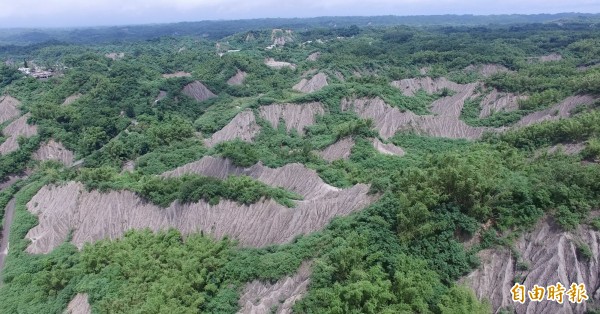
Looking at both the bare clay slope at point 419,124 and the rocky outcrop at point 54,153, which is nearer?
the bare clay slope at point 419,124

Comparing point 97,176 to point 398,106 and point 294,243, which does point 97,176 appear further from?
point 398,106

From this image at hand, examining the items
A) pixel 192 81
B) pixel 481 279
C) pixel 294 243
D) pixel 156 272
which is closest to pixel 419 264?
pixel 481 279

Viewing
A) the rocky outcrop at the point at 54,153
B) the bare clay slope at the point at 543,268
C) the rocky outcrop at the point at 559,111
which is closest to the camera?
the bare clay slope at the point at 543,268

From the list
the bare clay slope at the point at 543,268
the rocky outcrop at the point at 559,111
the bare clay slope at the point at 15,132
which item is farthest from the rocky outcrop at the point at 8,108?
the rocky outcrop at the point at 559,111

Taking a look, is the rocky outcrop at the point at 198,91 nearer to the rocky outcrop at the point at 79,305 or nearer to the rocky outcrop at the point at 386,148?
the rocky outcrop at the point at 386,148

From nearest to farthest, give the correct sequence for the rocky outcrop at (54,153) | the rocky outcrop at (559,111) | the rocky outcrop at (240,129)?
1. the rocky outcrop at (559,111)
2. the rocky outcrop at (54,153)
3. the rocky outcrop at (240,129)

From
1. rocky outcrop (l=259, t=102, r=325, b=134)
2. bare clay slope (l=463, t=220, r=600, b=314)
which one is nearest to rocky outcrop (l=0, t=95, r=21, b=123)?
rocky outcrop (l=259, t=102, r=325, b=134)

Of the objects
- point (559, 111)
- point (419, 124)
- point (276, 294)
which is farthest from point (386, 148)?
point (276, 294)
